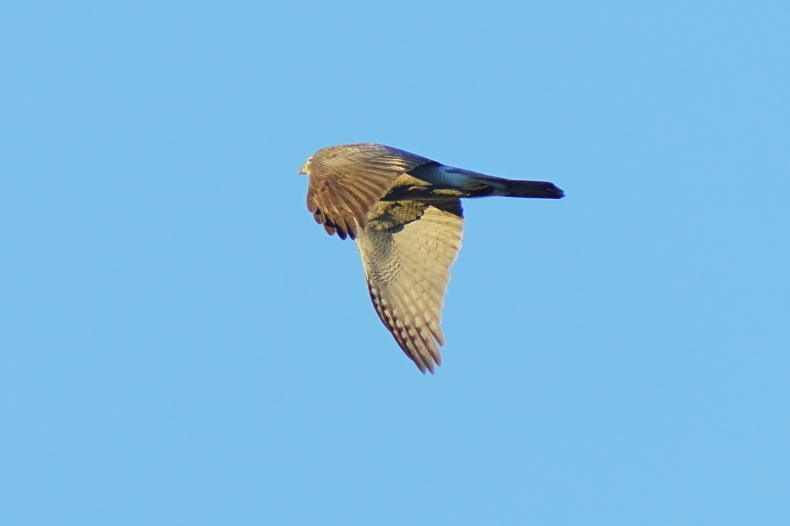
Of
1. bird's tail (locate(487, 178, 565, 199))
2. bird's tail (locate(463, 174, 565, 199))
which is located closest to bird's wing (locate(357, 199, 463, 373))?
bird's tail (locate(463, 174, 565, 199))

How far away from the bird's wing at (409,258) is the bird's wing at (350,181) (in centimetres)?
178

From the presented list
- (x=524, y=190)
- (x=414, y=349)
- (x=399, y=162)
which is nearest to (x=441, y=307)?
(x=414, y=349)

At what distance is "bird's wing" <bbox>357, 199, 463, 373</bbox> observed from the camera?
38.2 feet

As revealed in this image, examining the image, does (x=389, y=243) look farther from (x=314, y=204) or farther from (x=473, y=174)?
(x=314, y=204)

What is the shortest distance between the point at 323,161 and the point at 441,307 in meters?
2.37

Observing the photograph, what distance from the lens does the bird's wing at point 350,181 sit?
29.7ft

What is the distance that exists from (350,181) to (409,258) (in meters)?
2.64

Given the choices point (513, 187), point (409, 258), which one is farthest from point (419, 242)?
point (513, 187)

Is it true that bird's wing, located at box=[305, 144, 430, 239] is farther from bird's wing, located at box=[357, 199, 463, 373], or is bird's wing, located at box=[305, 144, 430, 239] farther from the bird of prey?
bird's wing, located at box=[357, 199, 463, 373]

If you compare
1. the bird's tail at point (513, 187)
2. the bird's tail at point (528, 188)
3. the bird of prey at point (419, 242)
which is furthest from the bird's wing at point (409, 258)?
the bird's tail at point (528, 188)

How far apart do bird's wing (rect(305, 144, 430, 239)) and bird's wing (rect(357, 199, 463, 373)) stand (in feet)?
5.85

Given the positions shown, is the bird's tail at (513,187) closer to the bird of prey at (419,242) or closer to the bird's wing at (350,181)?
the bird of prey at (419,242)

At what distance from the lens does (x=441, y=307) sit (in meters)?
11.6

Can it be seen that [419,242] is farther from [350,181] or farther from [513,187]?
[350,181]
